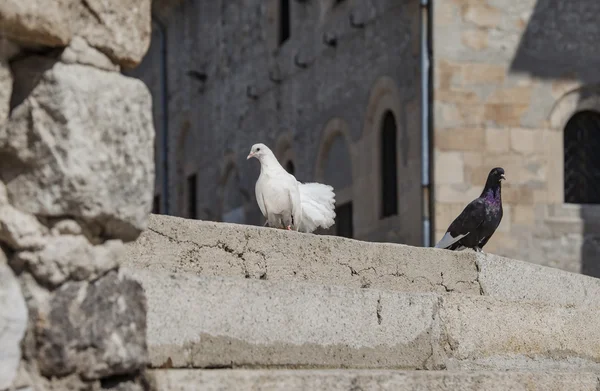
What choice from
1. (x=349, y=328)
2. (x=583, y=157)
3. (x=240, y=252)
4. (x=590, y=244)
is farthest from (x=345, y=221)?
(x=349, y=328)

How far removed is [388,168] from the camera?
15.4 m

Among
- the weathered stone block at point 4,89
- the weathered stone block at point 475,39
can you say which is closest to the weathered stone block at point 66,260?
the weathered stone block at point 4,89

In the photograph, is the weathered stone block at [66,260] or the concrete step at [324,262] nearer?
the weathered stone block at [66,260]

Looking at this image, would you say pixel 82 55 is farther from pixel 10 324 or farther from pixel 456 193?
pixel 456 193

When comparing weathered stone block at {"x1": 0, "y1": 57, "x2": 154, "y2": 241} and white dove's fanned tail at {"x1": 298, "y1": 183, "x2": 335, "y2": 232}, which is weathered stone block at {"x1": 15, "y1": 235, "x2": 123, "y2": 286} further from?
white dove's fanned tail at {"x1": 298, "y1": 183, "x2": 335, "y2": 232}

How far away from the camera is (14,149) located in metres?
→ 2.71

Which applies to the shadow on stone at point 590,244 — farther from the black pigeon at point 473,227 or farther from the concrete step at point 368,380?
the concrete step at point 368,380

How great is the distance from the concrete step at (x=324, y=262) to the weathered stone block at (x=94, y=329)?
0.94 m

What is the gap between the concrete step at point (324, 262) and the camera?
4234 millimetres

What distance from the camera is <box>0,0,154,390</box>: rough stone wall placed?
269 centimetres

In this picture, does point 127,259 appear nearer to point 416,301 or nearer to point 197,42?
point 416,301

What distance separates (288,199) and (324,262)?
275cm

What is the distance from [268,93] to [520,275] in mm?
14322

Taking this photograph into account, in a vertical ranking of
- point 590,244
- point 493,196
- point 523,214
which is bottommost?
point 493,196
